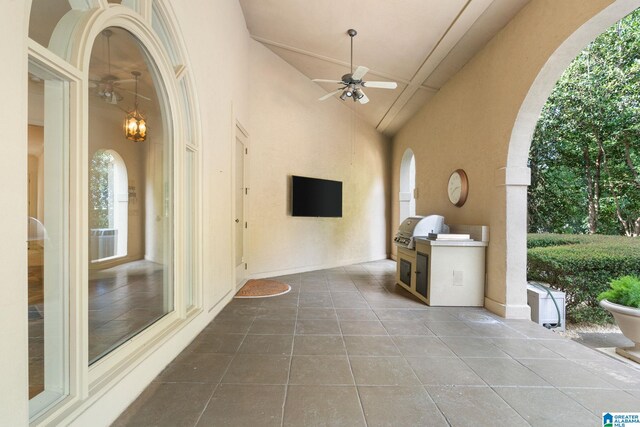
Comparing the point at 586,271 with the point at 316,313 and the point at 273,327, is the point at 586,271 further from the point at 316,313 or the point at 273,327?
the point at 273,327

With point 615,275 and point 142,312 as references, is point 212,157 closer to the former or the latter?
point 142,312

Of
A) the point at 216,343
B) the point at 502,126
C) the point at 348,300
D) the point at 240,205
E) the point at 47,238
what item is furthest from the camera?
the point at 240,205

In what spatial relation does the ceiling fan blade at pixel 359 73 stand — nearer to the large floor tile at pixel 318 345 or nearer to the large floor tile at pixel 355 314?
the large floor tile at pixel 355 314

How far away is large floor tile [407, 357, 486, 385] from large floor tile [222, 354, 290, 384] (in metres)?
0.95

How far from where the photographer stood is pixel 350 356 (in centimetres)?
237

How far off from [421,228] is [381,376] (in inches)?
99.4

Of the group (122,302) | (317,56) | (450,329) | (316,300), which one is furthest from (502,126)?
(122,302)

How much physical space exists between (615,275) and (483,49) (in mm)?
3341

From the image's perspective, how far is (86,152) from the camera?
157 centimetres

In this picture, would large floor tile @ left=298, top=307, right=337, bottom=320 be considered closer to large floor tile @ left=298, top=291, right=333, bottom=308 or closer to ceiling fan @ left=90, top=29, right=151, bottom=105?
large floor tile @ left=298, top=291, right=333, bottom=308

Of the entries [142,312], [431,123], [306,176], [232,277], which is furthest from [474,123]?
[142,312]

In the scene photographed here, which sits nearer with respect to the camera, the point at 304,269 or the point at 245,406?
the point at 245,406

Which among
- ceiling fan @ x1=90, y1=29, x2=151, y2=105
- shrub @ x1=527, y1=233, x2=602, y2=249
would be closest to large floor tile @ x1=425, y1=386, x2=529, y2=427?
ceiling fan @ x1=90, y1=29, x2=151, y2=105

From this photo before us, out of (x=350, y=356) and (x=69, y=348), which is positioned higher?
(x=69, y=348)
